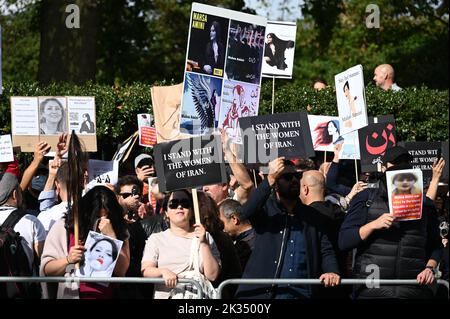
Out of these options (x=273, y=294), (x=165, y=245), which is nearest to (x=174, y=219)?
(x=165, y=245)

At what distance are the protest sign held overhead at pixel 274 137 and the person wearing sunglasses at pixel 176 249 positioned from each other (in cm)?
66

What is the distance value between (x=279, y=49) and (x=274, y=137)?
10.7 feet

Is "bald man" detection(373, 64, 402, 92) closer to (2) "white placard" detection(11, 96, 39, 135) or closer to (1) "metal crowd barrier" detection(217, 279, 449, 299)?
(2) "white placard" detection(11, 96, 39, 135)

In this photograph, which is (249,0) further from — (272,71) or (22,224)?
(22,224)

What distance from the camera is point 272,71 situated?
524 inches

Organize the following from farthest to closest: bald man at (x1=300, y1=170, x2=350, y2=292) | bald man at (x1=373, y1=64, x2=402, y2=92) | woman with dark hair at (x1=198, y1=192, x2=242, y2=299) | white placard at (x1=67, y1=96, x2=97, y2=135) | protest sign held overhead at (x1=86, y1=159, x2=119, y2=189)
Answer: bald man at (x1=373, y1=64, x2=402, y2=92)
white placard at (x1=67, y1=96, x2=97, y2=135)
protest sign held overhead at (x1=86, y1=159, x2=119, y2=189)
bald man at (x1=300, y1=170, x2=350, y2=292)
woman with dark hair at (x1=198, y1=192, x2=242, y2=299)

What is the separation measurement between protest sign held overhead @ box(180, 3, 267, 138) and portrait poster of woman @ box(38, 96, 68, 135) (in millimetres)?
1523

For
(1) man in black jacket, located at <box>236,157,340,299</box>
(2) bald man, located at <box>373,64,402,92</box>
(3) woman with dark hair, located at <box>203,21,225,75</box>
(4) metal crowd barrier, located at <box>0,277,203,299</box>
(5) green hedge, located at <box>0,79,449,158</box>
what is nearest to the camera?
(4) metal crowd barrier, located at <box>0,277,203,299</box>

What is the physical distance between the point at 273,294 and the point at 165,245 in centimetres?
92

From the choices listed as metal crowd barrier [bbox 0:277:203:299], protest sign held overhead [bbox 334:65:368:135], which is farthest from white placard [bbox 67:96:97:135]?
metal crowd barrier [bbox 0:277:203:299]

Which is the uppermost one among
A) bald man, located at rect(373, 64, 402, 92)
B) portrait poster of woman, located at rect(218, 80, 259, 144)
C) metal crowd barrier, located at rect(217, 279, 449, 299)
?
bald man, located at rect(373, 64, 402, 92)

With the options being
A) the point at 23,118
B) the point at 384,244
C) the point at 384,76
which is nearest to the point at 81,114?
the point at 23,118

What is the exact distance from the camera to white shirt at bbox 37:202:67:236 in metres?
10.8
